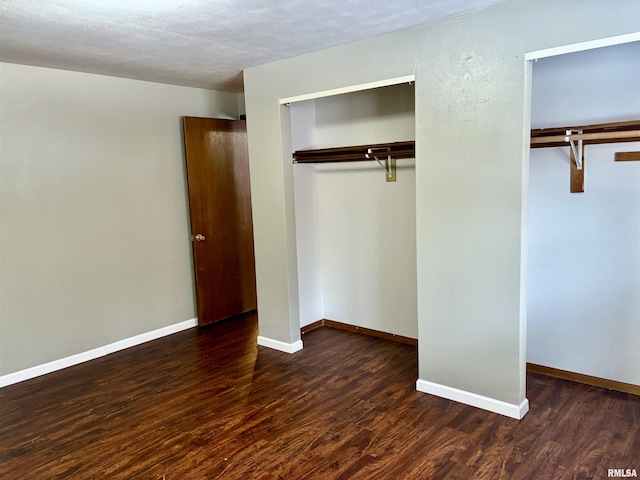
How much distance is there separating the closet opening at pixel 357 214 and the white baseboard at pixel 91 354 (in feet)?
4.22

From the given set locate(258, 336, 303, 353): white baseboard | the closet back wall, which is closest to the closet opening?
the closet back wall

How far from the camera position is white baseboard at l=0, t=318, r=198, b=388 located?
361 centimetres

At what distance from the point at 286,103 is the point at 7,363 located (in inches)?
114

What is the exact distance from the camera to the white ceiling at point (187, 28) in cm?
243

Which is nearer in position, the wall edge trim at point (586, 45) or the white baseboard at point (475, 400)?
the wall edge trim at point (586, 45)

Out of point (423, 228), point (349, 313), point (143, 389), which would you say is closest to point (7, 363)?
point (143, 389)

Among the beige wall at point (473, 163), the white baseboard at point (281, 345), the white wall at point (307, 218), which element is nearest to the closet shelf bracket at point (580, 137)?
the beige wall at point (473, 163)

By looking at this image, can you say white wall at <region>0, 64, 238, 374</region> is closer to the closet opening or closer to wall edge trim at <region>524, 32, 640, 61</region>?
the closet opening

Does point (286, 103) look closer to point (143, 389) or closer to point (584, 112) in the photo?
point (584, 112)

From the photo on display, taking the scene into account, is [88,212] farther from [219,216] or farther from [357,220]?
[357,220]

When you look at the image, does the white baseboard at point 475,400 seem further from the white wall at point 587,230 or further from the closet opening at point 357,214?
the closet opening at point 357,214

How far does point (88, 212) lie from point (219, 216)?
127 cm

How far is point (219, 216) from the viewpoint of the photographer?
4863mm

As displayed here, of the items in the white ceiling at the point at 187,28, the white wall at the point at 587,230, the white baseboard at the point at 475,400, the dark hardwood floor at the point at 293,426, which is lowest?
the dark hardwood floor at the point at 293,426
